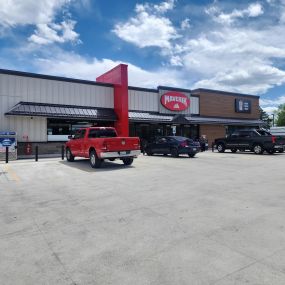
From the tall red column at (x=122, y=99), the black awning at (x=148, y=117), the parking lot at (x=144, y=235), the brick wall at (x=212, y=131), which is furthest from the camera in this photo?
the brick wall at (x=212, y=131)

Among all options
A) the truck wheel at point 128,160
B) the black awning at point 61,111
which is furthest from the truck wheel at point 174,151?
the black awning at point 61,111

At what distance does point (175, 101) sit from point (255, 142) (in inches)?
432

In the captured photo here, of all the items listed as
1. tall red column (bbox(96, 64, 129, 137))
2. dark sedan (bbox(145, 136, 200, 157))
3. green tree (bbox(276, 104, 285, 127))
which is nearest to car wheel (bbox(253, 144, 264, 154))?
dark sedan (bbox(145, 136, 200, 157))

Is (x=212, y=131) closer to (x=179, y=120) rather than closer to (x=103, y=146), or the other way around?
(x=179, y=120)

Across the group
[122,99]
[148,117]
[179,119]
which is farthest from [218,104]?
[122,99]

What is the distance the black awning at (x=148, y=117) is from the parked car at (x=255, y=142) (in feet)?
21.1

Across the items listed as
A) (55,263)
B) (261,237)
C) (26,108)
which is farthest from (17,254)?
(26,108)

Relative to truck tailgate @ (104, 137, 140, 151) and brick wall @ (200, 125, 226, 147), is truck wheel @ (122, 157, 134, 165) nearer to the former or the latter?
truck tailgate @ (104, 137, 140, 151)

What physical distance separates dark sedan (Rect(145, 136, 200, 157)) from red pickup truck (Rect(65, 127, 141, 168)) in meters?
5.19

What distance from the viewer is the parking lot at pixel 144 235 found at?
3325 millimetres

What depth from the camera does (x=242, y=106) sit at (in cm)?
3797

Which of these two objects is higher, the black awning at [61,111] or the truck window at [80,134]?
the black awning at [61,111]

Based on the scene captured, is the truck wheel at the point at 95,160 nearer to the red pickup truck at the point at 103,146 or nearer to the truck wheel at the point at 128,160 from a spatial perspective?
the red pickup truck at the point at 103,146

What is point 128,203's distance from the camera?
6633mm
